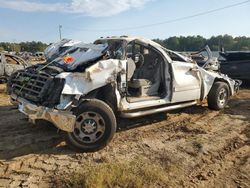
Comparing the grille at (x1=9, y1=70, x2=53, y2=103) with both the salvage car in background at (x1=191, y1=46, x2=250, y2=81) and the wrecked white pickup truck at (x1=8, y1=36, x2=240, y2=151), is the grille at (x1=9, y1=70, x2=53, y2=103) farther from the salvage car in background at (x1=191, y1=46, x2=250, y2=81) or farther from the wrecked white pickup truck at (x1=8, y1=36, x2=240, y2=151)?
the salvage car in background at (x1=191, y1=46, x2=250, y2=81)

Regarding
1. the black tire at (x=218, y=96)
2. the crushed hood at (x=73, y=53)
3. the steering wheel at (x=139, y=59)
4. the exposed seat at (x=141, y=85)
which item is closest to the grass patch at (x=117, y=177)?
the crushed hood at (x=73, y=53)

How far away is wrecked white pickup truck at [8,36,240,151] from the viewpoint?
5805mm

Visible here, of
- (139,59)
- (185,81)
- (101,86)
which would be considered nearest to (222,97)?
(185,81)

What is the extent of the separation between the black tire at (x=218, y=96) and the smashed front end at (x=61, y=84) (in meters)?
3.39

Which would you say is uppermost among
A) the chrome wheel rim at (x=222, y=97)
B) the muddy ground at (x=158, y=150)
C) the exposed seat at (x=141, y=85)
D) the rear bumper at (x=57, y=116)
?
the exposed seat at (x=141, y=85)

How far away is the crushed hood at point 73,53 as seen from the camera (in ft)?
20.6

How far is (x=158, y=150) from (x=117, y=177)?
150cm

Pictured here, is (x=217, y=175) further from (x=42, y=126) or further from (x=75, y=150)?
(x=42, y=126)

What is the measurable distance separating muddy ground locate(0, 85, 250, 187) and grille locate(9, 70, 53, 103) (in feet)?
2.83

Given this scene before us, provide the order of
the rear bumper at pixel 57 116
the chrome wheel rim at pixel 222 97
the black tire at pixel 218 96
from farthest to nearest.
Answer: the chrome wheel rim at pixel 222 97 < the black tire at pixel 218 96 < the rear bumper at pixel 57 116

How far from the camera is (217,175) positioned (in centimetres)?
504

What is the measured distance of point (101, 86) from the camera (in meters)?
6.16

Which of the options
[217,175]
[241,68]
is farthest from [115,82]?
[241,68]

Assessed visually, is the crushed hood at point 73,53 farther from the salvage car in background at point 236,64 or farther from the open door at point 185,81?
the salvage car in background at point 236,64
